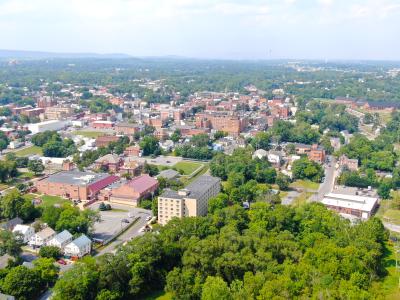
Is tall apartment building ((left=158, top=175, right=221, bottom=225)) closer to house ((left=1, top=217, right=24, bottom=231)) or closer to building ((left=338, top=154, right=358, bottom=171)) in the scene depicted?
house ((left=1, top=217, right=24, bottom=231))

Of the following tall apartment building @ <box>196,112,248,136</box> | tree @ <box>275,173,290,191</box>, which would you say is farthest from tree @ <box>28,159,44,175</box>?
tall apartment building @ <box>196,112,248,136</box>

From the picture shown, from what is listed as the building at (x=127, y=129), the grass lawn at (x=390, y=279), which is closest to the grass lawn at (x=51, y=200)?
the grass lawn at (x=390, y=279)

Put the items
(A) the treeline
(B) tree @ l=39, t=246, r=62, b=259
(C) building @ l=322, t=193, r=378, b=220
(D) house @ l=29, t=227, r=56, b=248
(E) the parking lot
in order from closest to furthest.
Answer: (A) the treeline
(B) tree @ l=39, t=246, r=62, b=259
(D) house @ l=29, t=227, r=56, b=248
(E) the parking lot
(C) building @ l=322, t=193, r=378, b=220

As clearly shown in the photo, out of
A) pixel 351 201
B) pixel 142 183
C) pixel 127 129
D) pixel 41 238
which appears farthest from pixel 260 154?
pixel 41 238

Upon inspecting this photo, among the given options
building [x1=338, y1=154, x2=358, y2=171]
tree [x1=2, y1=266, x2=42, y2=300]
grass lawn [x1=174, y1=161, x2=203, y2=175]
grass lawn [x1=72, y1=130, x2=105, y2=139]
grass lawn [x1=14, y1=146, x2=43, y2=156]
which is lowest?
grass lawn [x1=72, y1=130, x2=105, y2=139]

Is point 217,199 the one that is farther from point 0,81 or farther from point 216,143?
point 0,81

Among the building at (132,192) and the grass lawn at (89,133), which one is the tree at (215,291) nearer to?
the building at (132,192)

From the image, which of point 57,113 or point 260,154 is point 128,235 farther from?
point 57,113
